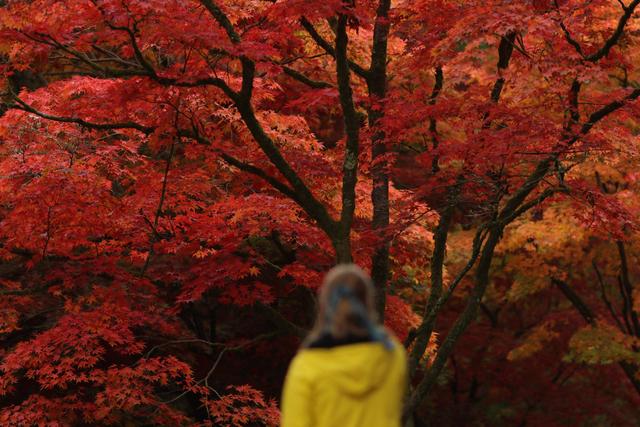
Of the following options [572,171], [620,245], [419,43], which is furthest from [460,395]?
[419,43]

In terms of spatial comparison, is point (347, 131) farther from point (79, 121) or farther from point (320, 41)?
point (79, 121)

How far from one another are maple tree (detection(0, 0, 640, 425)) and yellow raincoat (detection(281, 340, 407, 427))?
3561 mm

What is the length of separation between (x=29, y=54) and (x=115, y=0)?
4.11ft

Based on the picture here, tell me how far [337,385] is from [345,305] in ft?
0.80

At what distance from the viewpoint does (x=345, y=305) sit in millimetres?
2035

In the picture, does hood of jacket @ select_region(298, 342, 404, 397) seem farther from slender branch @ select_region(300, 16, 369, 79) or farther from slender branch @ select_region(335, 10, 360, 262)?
slender branch @ select_region(300, 16, 369, 79)

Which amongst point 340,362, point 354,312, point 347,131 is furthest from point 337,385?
point 347,131

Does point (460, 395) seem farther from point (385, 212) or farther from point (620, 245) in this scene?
point (385, 212)

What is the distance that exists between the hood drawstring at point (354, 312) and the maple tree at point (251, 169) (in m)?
3.51

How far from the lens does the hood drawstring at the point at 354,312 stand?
6.61ft

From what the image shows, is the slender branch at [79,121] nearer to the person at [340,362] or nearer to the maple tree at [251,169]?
the maple tree at [251,169]

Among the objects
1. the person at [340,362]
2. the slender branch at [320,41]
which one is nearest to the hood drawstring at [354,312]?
the person at [340,362]

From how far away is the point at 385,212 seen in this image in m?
7.48

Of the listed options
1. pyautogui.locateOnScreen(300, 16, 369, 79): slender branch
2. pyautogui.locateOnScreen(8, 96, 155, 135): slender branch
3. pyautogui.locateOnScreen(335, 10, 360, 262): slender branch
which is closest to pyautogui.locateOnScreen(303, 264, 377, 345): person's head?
pyautogui.locateOnScreen(335, 10, 360, 262): slender branch
